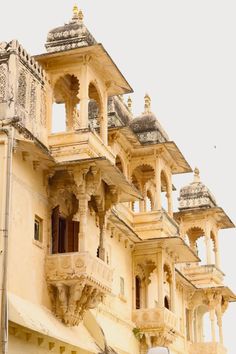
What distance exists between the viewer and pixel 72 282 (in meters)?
15.8

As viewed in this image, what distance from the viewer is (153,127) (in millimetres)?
23219

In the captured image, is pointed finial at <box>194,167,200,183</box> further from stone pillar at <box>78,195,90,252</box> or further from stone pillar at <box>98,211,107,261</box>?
stone pillar at <box>78,195,90,252</box>

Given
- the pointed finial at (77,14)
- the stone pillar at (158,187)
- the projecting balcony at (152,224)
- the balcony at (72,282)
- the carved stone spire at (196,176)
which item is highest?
the carved stone spire at (196,176)

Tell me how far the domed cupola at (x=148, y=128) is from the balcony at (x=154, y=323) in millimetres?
5045

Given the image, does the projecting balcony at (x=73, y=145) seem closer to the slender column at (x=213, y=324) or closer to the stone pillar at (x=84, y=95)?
the stone pillar at (x=84, y=95)

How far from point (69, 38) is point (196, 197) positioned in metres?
14.0

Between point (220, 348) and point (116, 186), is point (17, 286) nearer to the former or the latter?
point (116, 186)

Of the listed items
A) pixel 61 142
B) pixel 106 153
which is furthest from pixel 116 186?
pixel 61 142

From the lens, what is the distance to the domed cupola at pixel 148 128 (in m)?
23.0

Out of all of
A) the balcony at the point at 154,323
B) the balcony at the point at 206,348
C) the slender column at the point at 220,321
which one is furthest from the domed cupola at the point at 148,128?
the balcony at the point at 206,348

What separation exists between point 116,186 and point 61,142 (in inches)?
75.8

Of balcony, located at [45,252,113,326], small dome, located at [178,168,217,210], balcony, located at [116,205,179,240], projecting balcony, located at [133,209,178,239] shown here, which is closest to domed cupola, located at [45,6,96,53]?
balcony, located at [45,252,113,326]

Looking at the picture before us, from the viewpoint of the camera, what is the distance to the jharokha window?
1652cm

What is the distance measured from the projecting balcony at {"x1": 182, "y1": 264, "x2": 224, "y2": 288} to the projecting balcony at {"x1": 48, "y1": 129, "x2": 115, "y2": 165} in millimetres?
13667
